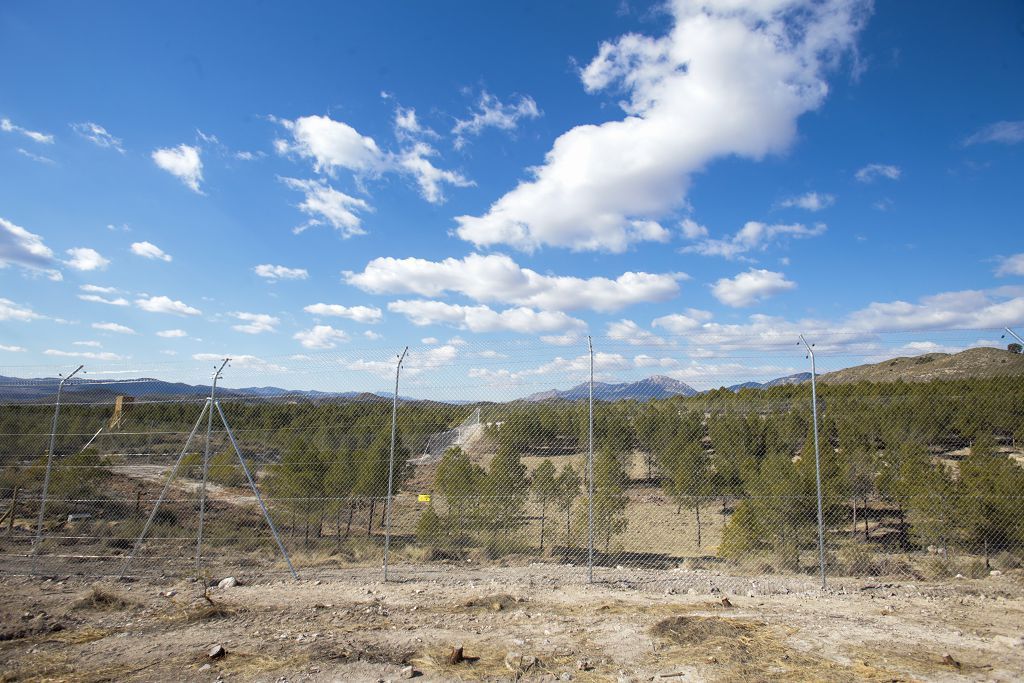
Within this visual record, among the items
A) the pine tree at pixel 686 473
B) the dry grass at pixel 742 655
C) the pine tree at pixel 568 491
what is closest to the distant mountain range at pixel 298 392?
the dry grass at pixel 742 655

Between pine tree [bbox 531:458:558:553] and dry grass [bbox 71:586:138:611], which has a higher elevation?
pine tree [bbox 531:458:558:553]

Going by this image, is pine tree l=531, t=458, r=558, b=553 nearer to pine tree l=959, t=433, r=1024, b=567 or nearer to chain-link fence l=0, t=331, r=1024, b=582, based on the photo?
chain-link fence l=0, t=331, r=1024, b=582

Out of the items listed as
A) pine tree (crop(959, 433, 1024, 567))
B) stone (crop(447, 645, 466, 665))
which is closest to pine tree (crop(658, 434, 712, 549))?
pine tree (crop(959, 433, 1024, 567))

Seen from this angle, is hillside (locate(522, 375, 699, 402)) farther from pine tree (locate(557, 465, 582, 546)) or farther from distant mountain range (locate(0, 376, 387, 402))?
pine tree (locate(557, 465, 582, 546))

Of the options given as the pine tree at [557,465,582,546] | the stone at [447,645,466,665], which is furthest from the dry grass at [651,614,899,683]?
the pine tree at [557,465,582,546]

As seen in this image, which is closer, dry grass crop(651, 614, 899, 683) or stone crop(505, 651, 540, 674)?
dry grass crop(651, 614, 899, 683)

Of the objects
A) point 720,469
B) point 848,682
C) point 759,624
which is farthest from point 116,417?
point 720,469

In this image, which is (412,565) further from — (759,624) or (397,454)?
(759,624)

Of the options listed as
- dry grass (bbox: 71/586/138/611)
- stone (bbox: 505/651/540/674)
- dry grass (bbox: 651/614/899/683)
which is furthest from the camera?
dry grass (bbox: 71/586/138/611)

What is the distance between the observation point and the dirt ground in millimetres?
4316

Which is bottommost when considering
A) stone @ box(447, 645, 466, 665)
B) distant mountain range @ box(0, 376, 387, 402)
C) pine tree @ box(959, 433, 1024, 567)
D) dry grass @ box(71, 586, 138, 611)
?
dry grass @ box(71, 586, 138, 611)

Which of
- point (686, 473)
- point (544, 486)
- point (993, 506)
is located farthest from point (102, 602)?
point (686, 473)

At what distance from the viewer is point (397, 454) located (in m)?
10.9

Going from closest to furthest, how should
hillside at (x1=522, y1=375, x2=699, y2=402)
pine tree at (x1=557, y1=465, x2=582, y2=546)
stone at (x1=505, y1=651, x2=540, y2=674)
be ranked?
1. stone at (x1=505, y1=651, x2=540, y2=674)
2. hillside at (x1=522, y1=375, x2=699, y2=402)
3. pine tree at (x1=557, y1=465, x2=582, y2=546)
